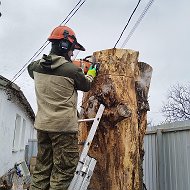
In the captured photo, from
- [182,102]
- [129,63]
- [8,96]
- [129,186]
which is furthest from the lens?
[182,102]

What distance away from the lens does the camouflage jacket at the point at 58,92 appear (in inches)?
130

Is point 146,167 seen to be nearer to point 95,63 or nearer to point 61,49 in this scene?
point 95,63

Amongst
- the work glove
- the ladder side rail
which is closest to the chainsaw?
the work glove

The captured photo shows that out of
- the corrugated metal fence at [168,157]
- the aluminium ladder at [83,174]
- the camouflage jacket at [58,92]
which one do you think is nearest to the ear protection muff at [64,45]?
the camouflage jacket at [58,92]

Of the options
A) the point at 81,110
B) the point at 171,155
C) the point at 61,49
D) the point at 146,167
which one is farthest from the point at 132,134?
the point at 146,167

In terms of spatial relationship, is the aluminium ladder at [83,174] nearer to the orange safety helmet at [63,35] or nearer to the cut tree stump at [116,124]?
the cut tree stump at [116,124]

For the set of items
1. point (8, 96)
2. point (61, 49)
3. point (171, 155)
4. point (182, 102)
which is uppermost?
point (182, 102)

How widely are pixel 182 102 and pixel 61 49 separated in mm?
31942

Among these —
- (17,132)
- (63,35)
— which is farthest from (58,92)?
(17,132)

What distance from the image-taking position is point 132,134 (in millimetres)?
4000

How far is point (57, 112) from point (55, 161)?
513mm

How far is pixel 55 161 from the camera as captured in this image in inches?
130

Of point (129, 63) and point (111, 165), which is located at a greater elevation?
point (129, 63)

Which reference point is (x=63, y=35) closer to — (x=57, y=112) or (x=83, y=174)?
(x=57, y=112)
